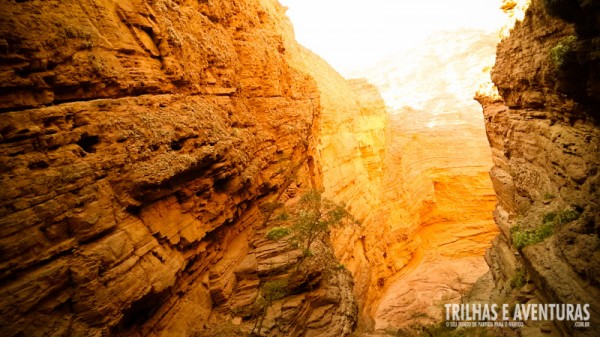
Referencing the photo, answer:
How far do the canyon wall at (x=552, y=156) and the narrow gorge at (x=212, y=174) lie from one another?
6 cm

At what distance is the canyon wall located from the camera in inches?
283

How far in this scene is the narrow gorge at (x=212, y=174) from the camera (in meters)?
6.27

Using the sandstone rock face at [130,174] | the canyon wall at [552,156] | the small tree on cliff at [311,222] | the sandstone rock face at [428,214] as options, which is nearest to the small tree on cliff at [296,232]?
the small tree on cliff at [311,222]

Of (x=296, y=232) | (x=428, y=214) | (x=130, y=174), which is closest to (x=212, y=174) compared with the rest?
(x=130, y=174)

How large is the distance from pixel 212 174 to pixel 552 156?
1068 centimetres

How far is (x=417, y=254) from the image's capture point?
2953cm

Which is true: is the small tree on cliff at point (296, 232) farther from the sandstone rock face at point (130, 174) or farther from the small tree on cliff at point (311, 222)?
the sandstone rock face at point (130, 174)

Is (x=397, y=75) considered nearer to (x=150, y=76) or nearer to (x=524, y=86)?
(x=524, y=86)

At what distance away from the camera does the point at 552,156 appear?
32.2 ft

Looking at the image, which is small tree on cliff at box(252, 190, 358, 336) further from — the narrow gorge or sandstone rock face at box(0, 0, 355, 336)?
sandstone rock face at box(0, 0, 355, 336)

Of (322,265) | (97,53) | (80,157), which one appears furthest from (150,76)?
(322,265)

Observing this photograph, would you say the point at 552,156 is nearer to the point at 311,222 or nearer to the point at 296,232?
the point at 311,222

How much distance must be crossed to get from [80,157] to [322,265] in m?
8.65

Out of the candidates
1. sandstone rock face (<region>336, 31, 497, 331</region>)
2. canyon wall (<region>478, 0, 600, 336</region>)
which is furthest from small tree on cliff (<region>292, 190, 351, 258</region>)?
sandstone rock face (<region>336, 31, 497, 331</region>)
